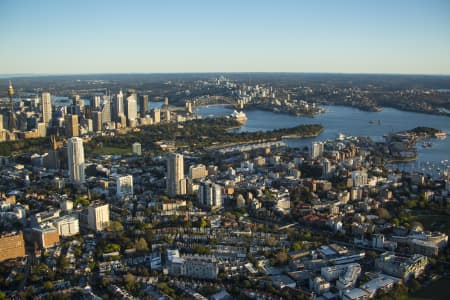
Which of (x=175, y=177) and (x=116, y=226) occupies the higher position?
(x=175, y=177)

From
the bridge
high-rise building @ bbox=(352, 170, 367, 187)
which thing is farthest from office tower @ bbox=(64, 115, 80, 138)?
the bridge

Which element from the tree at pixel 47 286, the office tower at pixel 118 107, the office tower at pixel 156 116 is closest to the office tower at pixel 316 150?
the tree at pixel 47 286

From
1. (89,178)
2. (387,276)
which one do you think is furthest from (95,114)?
(387,276)

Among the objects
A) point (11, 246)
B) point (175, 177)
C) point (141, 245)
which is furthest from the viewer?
point (175, 177)

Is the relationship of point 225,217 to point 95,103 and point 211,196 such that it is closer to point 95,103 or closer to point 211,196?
point 211,196

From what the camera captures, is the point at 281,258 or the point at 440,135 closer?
the point at 281,258

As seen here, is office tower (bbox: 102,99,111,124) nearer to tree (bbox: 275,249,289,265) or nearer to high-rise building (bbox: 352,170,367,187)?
high-rise building (bbox: 352,170,367,187)

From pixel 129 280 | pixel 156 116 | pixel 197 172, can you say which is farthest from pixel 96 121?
pixel 129 280
